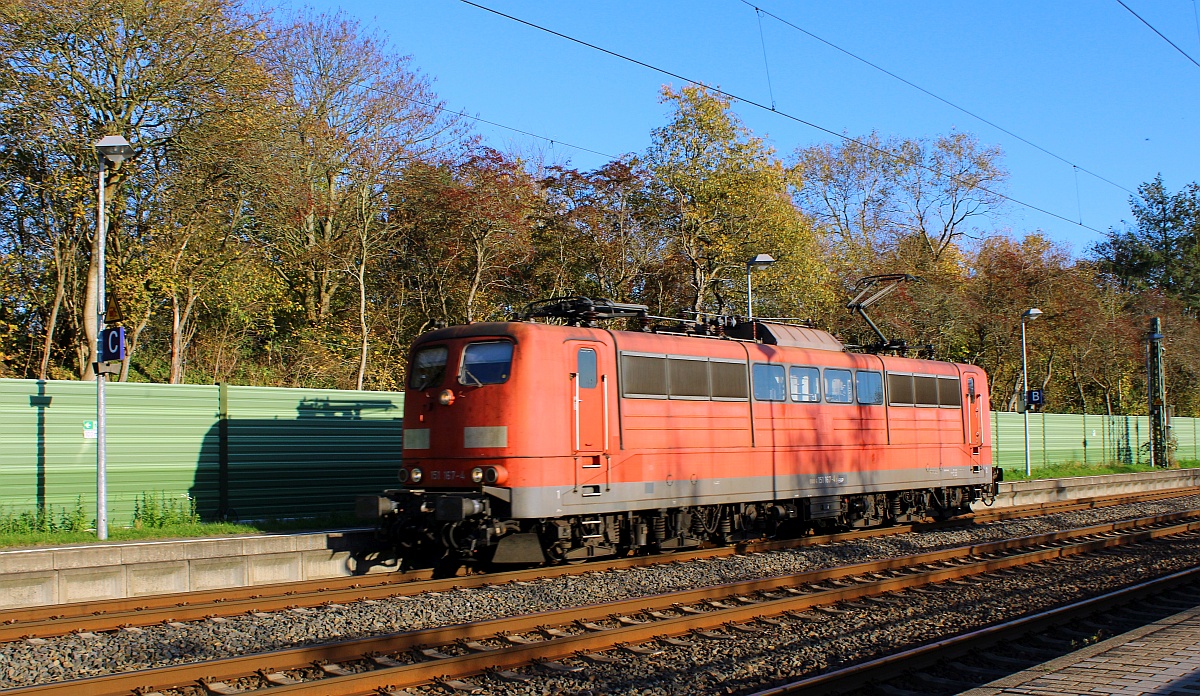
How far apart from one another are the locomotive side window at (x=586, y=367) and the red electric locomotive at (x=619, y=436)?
24 mm

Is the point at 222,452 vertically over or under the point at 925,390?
under

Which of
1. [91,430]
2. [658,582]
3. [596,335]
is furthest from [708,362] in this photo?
[91,430]

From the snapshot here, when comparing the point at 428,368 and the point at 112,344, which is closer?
the point at 428,368

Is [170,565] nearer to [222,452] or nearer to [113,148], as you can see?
[222,452]

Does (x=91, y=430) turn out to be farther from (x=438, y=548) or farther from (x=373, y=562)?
(x=438, y=548)

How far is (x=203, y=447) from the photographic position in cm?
1622

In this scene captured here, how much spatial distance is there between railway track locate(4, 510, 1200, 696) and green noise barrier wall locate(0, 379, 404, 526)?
8.34 metres

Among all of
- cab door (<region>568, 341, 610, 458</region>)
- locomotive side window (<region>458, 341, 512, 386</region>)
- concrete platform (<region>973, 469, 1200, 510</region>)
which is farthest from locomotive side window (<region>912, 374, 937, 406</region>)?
locomotive side window (<region>458, 341, 512, 386</region>)

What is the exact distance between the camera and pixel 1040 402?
30922mm

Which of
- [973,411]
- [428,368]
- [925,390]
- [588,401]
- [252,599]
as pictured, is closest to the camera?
[252,599]

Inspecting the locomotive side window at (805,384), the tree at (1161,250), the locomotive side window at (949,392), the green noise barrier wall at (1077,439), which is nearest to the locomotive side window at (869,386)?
the locomotive side window at (805,384)

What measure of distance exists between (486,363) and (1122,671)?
7.85 m

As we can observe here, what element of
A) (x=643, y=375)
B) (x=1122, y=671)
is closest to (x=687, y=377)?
(x=643, y=375)

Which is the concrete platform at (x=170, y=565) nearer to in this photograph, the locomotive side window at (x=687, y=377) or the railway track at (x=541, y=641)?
the railway track at (x=541, y=641)
